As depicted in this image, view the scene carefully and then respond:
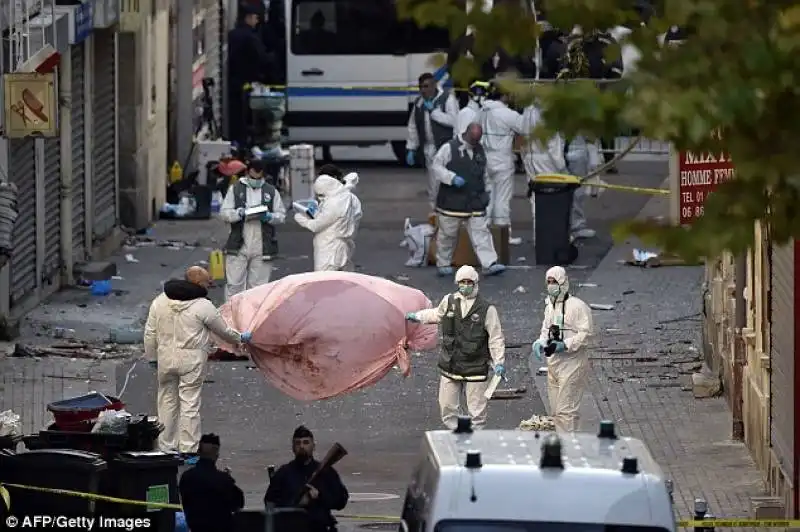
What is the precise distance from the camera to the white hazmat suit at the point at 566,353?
16.8 m

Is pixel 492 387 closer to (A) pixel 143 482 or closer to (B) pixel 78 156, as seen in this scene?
(A) pixel 143 482

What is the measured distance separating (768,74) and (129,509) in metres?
5.97

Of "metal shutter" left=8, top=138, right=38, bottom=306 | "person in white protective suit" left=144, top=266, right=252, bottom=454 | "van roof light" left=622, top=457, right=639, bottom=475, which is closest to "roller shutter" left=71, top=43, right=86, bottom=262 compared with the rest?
"metal shutter" left=8, top=138, right=38, bottom=306

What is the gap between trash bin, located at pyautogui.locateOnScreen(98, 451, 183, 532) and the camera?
1305cm

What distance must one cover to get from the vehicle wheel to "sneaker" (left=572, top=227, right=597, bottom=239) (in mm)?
7043

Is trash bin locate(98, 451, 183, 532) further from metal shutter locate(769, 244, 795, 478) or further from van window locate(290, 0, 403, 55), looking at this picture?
van window locate(290, 0, 403, 55)

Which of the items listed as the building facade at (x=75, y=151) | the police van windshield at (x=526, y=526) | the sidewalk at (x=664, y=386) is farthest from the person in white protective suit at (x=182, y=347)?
the police van windshield at (x=526, y=526)

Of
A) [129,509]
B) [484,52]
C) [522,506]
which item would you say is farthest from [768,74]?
[129,509]

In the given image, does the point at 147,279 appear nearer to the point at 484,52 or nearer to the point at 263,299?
the point at 263,299

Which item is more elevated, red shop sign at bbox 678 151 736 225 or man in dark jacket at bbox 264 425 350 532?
red shop sign at bbox 678 151 736 225

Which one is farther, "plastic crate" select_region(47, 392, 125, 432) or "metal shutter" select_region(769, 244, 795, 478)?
"metal shutter" select_region(769, 244, 795, 478)

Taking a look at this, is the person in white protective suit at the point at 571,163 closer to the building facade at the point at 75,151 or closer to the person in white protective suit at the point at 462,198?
the person in white protective suit at the point at 462,198

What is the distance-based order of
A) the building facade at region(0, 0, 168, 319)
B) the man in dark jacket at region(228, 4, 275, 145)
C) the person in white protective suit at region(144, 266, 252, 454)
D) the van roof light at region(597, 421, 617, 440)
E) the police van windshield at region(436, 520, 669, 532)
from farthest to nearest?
the man in dark jacket at region(228, 4, 275, 145) < the building facade at region(0, 0, 168, 319) < the person in white protective suit at region(144, 266, 252, 454) < the van roof light at region(597, 421, 617, 440) < the police van windshield at region(436, 520, 669, 532)

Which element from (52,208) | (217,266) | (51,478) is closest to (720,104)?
(51,478)
